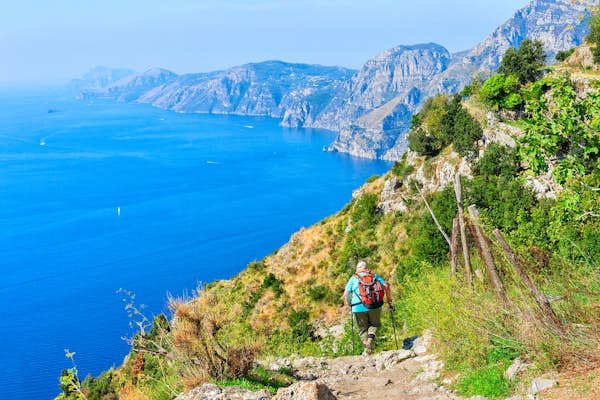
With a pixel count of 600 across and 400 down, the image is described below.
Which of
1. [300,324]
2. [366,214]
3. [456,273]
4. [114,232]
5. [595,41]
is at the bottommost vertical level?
[114,232]

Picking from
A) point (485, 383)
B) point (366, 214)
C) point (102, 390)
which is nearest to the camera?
point (485, 383)

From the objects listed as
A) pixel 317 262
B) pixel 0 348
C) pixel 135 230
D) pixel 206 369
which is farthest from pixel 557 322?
pixel 135 230

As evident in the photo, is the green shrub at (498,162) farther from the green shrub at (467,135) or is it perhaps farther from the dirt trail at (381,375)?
the dirt trail at (381,375)

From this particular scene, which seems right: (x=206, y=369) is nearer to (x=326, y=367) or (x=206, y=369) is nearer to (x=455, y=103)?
(x=326, y=367)

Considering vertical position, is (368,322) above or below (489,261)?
below

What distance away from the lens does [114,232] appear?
104938mm

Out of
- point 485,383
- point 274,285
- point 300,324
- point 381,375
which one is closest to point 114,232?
point 274,285

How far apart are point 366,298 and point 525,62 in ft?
72.8

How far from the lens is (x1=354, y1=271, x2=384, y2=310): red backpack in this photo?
962 centimetres

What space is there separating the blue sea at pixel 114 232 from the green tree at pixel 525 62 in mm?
40594

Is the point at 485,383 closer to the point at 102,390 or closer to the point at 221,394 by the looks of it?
the point at 221,394

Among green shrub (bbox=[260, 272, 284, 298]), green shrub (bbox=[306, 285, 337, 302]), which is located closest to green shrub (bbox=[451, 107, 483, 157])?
green shrub (bbox=[306, 285, 337, 302])

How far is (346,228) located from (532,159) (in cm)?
2345

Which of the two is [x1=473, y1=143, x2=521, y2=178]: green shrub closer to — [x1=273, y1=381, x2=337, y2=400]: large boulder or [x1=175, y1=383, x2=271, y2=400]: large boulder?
[x1=175, y1=383, x2=271, y2=400]: large boulder
